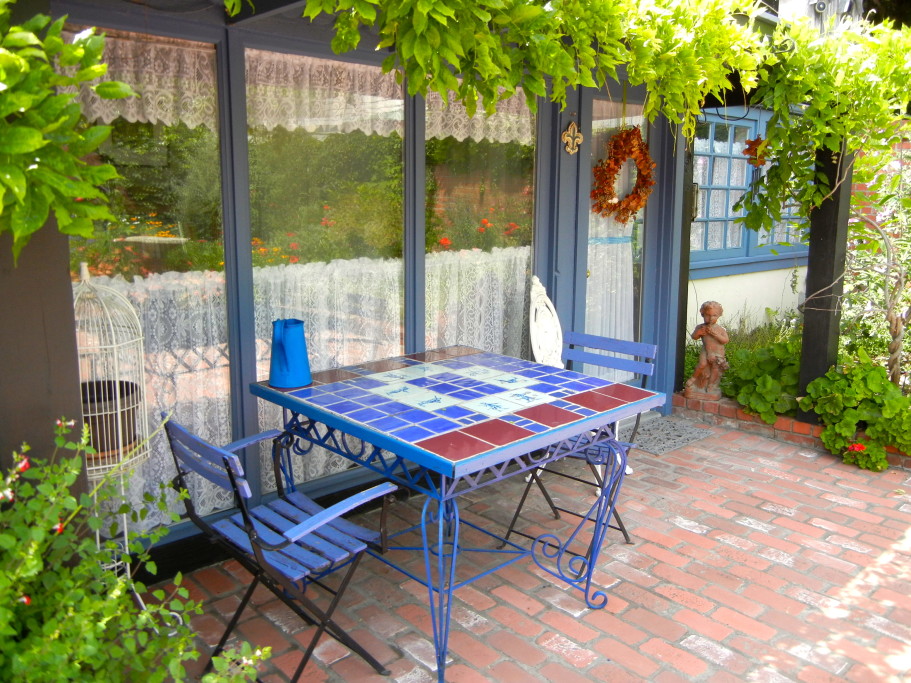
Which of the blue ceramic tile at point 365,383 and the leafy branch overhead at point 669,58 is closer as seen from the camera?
the leafy branch overhead at point 669,58

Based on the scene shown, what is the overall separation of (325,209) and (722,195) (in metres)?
4.87

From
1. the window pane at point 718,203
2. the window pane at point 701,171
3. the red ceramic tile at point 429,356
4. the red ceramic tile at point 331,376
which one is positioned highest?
the window pane at point 701,171

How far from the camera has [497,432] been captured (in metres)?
2.80

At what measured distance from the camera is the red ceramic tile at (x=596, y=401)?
3.14 metres

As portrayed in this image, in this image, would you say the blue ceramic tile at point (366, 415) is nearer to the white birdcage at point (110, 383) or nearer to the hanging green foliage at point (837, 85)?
the white birdcage at point (110, 383)

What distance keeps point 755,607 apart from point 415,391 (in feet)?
5.58

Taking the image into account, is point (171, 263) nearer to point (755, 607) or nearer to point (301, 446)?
point (301, 446)

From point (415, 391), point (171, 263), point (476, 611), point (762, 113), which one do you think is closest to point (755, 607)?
point (476, 611)

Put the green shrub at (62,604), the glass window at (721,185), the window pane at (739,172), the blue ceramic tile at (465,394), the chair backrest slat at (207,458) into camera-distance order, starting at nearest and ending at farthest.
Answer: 1. the green shrub at (62,604)
2. the chair backrest slat at (207,458)
3. the blue ceramic tile at (465,394)
4. the glass window at (721,185)
5. the window pane at (739,172)

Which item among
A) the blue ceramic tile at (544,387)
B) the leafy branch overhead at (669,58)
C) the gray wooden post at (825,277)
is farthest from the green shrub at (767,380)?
the blue ceramic tile at (544,387)

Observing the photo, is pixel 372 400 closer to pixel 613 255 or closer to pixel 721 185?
pixel 613 255

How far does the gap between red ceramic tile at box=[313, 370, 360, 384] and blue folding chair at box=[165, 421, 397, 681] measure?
0.58 metres

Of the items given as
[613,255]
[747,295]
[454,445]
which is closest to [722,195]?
[747,295]

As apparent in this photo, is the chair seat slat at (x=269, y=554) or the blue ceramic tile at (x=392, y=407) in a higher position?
the blue ceramic tile at (x=392, y=407)
